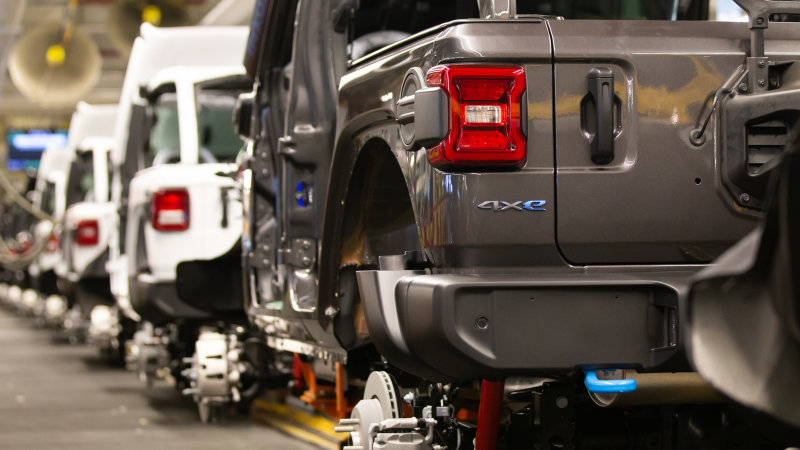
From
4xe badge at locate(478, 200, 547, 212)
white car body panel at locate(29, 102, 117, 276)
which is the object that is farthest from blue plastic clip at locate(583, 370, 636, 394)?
white car body panel at locate(29, 102, 117, 276)

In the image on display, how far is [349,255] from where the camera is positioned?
5598mm

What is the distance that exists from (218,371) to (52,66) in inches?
367

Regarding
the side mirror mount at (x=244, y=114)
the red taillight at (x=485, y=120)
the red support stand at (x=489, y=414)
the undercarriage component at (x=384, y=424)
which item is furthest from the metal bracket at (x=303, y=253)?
the red taillight at (x=485, y=120)

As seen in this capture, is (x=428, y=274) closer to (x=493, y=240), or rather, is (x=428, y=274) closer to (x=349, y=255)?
(x=493, y=240)

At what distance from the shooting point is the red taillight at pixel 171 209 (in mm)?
9703

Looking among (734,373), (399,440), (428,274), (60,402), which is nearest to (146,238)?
(60,402)

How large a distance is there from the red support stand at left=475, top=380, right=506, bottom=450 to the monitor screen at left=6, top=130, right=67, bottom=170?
38.5m

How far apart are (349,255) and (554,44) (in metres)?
1.78

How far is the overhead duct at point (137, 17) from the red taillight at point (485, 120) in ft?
39.8

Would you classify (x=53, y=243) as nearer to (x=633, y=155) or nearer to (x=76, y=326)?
(x=76, y=326)

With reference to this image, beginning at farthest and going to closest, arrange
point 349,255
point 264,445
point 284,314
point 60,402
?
point 60,402 → point 264,445 → point 284,314 → point 349,255

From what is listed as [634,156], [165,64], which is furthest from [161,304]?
[634,156]

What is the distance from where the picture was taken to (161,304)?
9703 millimetres

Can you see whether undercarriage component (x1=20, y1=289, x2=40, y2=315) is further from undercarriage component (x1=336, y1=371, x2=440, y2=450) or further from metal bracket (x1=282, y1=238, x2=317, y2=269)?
undercarriage component (x1=336, y1=371, x2=440, y2=450)
